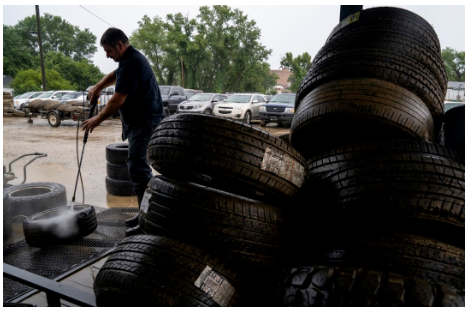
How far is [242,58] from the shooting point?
39875mm

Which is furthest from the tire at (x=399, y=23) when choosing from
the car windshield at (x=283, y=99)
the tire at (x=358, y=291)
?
the car windshield at (x=283, y=99)

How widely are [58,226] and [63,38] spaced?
59.2m

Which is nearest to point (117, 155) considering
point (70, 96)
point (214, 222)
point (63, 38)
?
point (214, 222)

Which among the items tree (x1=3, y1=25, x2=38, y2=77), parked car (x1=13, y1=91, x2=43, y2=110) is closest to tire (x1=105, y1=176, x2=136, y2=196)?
parked car (x1=13, y1=91, x2=43, y2=110)

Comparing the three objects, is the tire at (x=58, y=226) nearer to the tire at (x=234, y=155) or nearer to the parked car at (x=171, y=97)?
the tire at (x=234, y=155)

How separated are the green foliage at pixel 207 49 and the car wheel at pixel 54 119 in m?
24.7

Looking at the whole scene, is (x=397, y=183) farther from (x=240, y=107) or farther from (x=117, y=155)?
(x=240, y=107)

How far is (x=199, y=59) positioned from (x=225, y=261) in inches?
1558

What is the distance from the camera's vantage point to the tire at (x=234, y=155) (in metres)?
1.77

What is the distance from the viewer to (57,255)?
2801 millimetres

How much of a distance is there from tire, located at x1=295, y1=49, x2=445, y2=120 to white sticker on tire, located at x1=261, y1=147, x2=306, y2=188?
0.85 metres

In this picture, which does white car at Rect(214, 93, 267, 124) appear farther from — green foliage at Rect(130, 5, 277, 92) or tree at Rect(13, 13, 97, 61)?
tree at Rect(13, 13, 97, 61)

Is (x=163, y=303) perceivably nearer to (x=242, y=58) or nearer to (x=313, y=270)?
(x=313, y=270)

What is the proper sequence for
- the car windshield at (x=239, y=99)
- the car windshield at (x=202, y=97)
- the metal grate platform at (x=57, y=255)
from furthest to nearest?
the car windshield at (x=202, y=97) < the car windshield at (x=239, y=99) < the metal grate platform at (x=57, y=255)
